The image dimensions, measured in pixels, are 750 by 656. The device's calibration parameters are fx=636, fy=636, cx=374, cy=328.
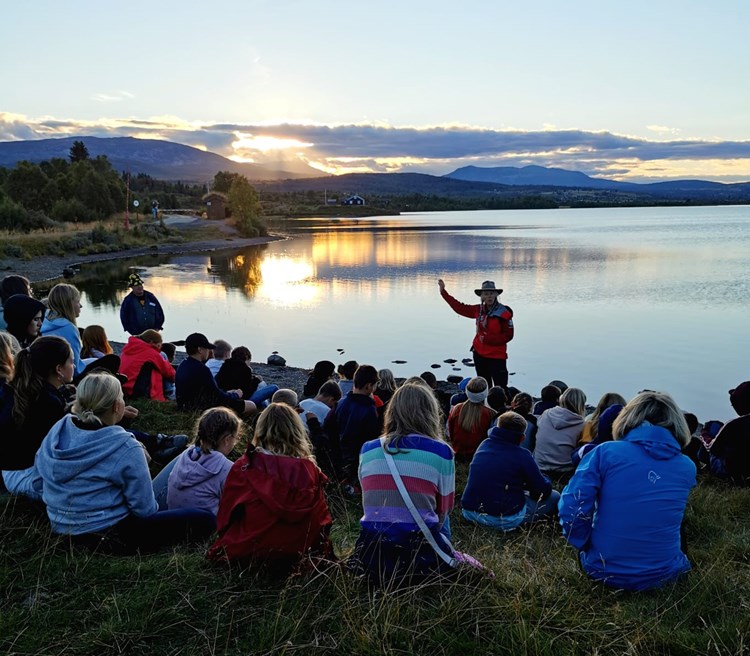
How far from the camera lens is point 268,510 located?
3160 millimetres

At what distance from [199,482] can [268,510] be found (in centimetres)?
100

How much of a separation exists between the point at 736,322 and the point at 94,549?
19.5 metres

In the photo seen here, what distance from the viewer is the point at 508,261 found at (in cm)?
3594

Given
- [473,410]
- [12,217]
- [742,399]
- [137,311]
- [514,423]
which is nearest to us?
[514,423]

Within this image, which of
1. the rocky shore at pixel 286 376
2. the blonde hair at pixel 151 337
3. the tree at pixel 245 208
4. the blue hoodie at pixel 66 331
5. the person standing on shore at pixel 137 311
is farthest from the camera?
the tree at pixel 245 208

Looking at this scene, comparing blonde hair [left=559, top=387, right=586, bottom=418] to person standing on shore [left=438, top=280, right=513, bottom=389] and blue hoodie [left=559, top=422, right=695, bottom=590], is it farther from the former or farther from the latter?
blue hoodie [left=559, top=422, right=695, bottom=590]

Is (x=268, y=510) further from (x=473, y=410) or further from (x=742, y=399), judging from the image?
(x=742, y=399)

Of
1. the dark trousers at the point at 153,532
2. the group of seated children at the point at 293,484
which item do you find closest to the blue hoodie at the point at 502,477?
the group of seated children at the point at 293,484

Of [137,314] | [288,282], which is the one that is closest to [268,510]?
[137,314]

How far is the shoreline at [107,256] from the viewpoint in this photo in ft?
96.7

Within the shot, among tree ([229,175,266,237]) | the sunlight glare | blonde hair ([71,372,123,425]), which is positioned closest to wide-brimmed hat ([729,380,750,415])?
blonde hair ([71,372,123,425])

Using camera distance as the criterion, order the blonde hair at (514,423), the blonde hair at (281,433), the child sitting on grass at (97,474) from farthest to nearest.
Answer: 1. the blonde hair at (514,423)
2. the child sitting on grass at (97,474)
3. the blonde hair at (281,433)

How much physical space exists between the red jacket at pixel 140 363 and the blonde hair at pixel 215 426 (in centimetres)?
351

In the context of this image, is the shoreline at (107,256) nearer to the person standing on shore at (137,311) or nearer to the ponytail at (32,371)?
the person standing on shore at (137,311)
